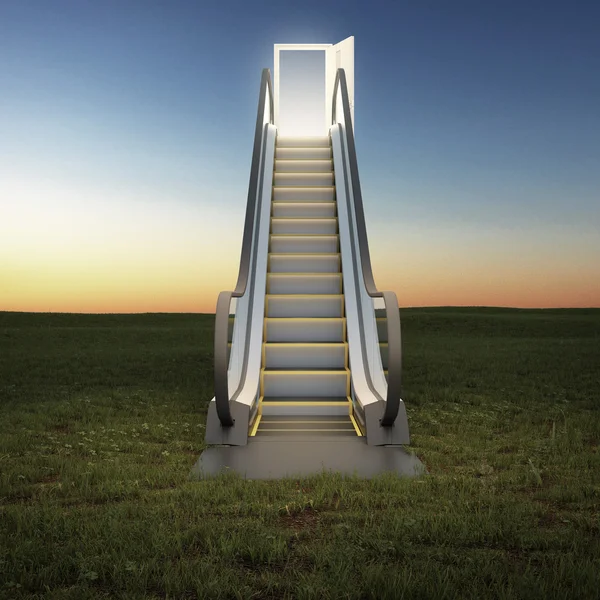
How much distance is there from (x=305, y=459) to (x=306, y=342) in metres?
3.16

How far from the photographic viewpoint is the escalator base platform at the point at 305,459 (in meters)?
5.48

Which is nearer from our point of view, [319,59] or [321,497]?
[321,497]

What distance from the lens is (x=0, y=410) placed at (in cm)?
885

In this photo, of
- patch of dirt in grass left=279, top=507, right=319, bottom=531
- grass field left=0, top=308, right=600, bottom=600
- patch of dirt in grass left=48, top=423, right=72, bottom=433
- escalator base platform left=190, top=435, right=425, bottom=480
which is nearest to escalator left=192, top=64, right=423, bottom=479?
escalator base platform left=190, top=435, right=425, bottom=480

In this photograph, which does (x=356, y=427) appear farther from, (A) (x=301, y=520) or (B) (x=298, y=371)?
(A) (x=301, y=520)

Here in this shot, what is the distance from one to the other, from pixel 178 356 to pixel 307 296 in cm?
858

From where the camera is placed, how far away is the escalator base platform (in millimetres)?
5484

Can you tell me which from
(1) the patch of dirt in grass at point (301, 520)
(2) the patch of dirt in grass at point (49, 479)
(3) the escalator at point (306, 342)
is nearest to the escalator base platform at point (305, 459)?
(3) the escalator at point (306, 342)

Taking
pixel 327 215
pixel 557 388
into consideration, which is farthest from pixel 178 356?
pixel 557 388

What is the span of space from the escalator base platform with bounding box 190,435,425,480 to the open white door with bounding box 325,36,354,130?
40.3ft

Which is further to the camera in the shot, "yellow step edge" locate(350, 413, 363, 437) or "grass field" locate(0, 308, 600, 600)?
"yellow step edge" locate(350, 413, 363, 437)

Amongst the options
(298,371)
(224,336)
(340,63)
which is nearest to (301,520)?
(224,336)

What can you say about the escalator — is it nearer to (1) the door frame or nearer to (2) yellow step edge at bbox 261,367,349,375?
(2) yellow step edge at bbox 261,367,349,375

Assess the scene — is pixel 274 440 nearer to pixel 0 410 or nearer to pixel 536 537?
pixel 536 537
